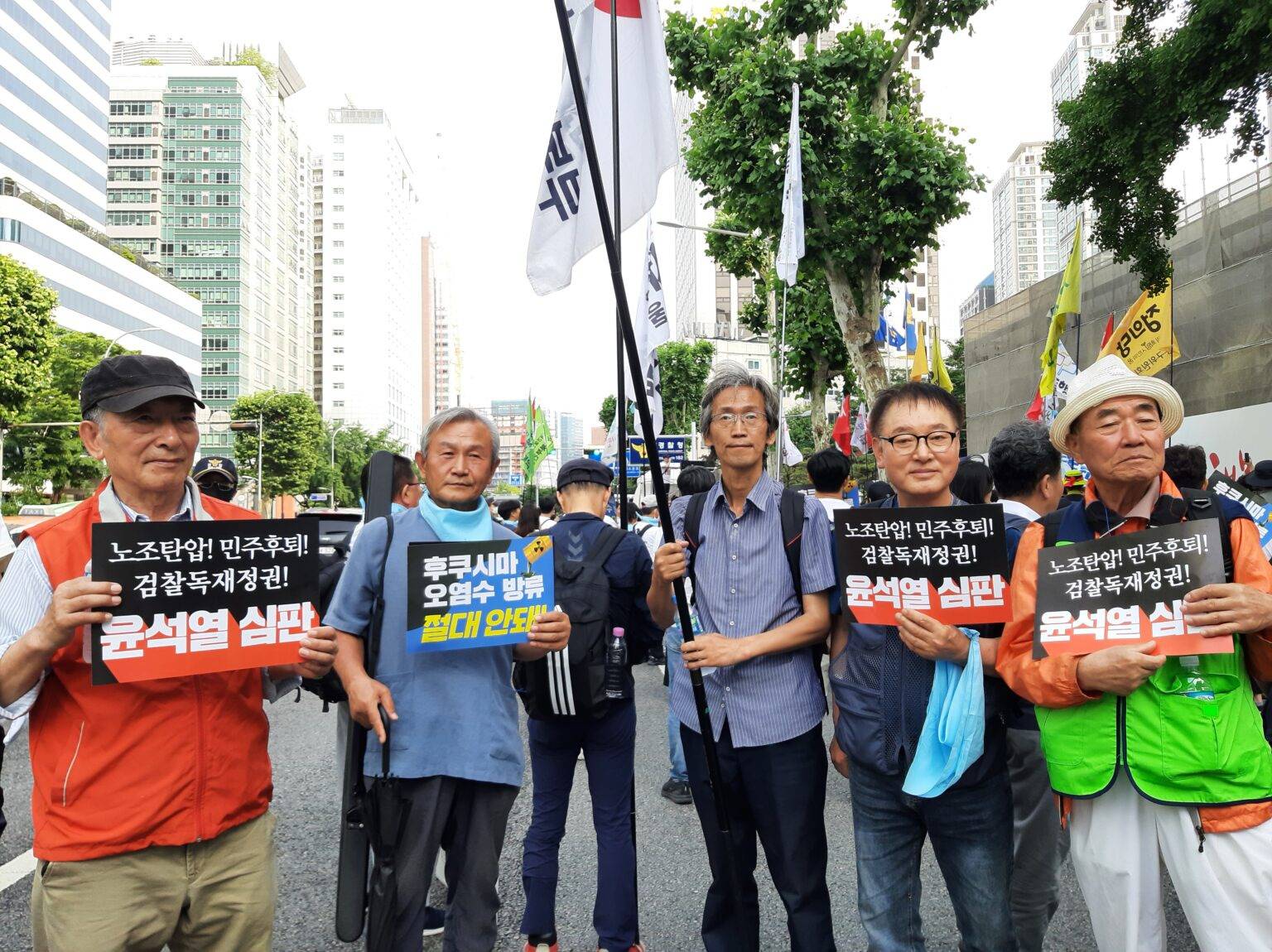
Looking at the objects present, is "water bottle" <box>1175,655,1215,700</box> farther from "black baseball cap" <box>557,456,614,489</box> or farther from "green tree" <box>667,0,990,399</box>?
"green tree" <box>667,0,990,399</box>

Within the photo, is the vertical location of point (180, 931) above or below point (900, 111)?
below

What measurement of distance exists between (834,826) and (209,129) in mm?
105225

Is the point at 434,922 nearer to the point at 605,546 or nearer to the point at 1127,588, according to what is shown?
the point at 605,546

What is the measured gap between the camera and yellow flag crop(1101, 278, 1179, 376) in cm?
1301

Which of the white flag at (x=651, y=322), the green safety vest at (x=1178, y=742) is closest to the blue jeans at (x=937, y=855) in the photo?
the green safety vest at (x=1178, y=742)

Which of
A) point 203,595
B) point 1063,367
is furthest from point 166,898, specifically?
point 1063,367

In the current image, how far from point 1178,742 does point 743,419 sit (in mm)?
1522

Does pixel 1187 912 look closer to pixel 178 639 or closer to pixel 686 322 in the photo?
pixel 178 639

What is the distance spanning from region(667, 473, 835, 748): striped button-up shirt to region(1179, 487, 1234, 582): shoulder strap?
1.02 m

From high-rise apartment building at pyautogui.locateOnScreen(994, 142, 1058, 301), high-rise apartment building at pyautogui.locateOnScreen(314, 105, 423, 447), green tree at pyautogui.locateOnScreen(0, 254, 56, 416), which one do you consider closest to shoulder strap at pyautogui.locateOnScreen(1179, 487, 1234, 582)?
green tree at pyautogui.locateOnScreen(0, 254, 56, 416)

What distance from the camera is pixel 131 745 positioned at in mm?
2270

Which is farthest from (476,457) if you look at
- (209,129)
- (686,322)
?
(209,129)

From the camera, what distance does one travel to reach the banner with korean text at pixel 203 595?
2242mm

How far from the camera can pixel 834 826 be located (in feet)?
16.8
